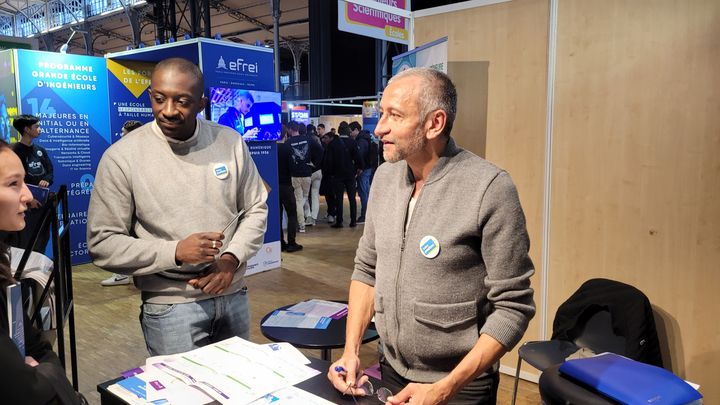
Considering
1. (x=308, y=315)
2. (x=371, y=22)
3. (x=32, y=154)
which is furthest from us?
(x=32, y=154)

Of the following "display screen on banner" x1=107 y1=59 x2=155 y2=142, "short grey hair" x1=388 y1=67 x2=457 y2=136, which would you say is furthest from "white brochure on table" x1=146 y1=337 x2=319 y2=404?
"display screen on banner" x1=107 y1=59 x2=155 y2=142

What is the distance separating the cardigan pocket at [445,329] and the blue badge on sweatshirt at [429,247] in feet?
0.40

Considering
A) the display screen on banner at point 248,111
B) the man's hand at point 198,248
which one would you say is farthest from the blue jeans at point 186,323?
the display screen on banner at point 248,111

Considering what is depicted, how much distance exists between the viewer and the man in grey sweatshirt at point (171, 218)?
62.5 inches

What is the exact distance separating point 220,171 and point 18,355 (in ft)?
2.96

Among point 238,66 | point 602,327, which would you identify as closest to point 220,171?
point 602,327

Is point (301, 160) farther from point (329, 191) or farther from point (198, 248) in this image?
point (198, 248)

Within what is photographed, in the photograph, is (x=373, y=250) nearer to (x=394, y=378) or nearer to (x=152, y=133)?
(x=394, y=378)

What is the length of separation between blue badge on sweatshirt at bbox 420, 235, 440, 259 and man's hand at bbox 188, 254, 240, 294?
71 centimetres

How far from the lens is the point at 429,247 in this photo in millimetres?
1273

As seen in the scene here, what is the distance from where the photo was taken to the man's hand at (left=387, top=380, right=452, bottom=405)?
1.14 meters

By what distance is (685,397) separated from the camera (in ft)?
5.13

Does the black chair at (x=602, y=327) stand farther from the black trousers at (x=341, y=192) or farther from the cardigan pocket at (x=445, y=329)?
the black trousers at (x=341, y=192)

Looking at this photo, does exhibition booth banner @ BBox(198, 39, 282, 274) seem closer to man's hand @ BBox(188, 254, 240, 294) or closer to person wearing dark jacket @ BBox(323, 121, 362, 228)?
person wearing dark jacket @ BBox(323, 121, 362, 228)
